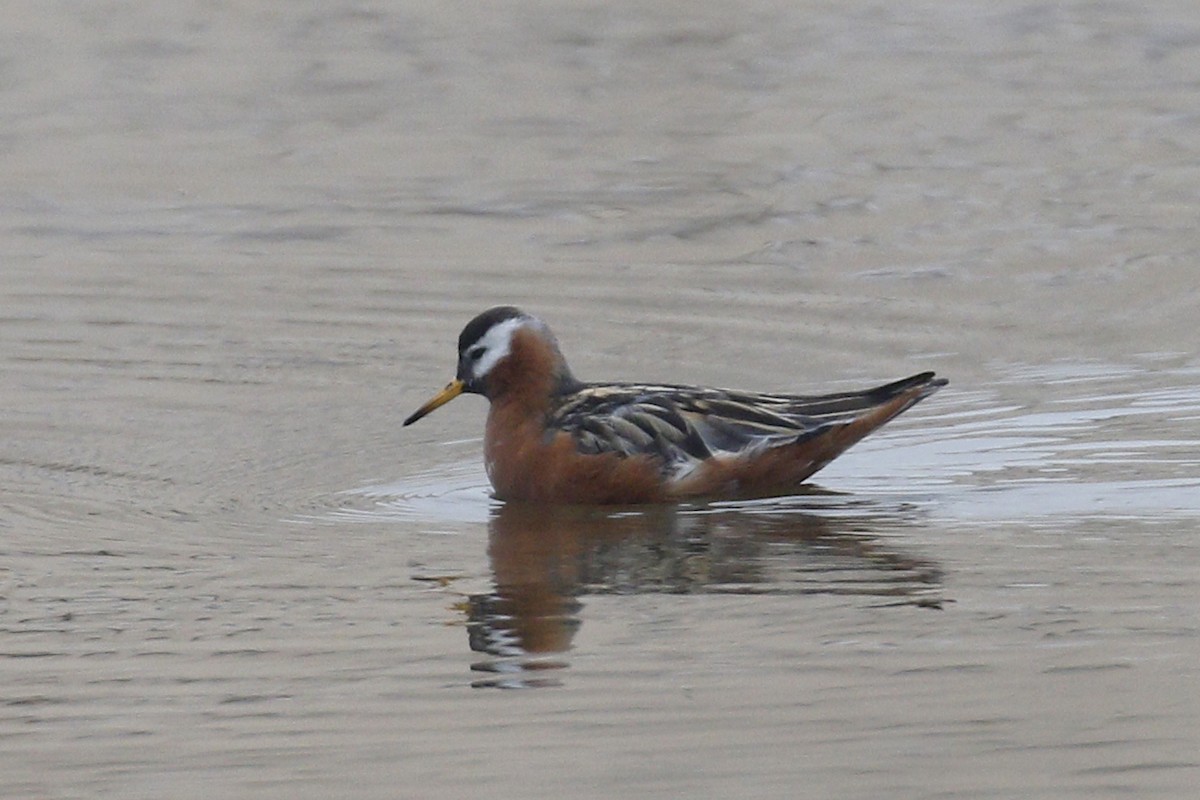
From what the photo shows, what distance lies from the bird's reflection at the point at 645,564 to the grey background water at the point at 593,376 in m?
0.03

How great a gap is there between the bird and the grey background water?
251 mm

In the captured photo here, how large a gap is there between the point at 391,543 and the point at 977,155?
9.34m

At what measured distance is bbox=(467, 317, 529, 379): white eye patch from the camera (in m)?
10.9

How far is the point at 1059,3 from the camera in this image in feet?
77.9

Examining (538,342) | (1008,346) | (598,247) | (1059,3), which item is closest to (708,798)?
(538,342)

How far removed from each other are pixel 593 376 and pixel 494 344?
174 cm

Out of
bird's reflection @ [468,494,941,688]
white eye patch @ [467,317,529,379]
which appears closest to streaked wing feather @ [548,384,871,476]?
bird's reflection @ [468,494,941,688]

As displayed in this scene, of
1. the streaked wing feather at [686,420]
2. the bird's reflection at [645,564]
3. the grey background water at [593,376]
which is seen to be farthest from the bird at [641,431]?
the grey background water at [593,376]

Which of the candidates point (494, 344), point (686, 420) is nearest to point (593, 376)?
point (494, 344)

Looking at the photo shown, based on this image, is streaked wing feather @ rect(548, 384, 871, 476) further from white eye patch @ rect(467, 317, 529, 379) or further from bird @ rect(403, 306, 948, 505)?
white eye patch @ rect(467, 317, 529, 379)

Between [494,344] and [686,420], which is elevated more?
[494,344]

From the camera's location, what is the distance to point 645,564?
916cm

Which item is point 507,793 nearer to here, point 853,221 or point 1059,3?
point 853,221

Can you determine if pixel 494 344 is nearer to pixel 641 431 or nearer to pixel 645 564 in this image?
pixel 641 431
